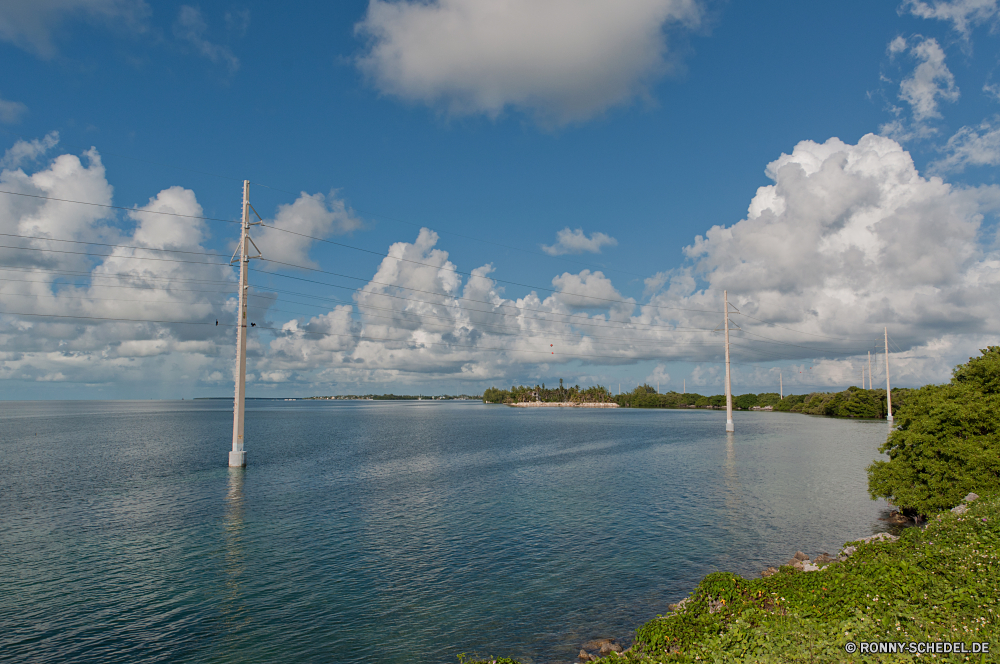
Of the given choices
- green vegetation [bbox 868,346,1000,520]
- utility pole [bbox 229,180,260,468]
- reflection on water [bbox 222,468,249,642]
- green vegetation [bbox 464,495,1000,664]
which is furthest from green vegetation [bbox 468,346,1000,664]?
utility pole [bbox 229,180,260,468]

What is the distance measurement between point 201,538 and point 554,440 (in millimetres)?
74774

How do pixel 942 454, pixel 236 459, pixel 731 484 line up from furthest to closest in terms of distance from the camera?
pixel 236 459 → pixel 731 484 → pixel 942 454

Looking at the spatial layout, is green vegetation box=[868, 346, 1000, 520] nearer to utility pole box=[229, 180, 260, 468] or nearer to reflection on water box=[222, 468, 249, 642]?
reflection on water box=[222, 468, 249, 642]

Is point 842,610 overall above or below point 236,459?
above

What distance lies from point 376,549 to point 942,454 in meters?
35.0

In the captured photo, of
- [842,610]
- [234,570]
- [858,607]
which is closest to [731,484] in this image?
[858,607]

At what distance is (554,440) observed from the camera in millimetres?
98688

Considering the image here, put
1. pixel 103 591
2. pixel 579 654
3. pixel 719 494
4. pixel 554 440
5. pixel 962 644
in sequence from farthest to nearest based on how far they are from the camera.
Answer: pixel 554 440 → pixel 719 494 → pixel 103 591 → pixel 579 654 → pixel 962 644

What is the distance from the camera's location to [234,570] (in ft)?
81.1

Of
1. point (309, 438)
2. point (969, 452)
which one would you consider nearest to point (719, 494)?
point (969, 452)

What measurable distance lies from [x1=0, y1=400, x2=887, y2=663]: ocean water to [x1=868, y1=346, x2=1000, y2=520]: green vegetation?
122 inches

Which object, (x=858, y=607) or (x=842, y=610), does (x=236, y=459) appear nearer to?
(x=842, y=610)

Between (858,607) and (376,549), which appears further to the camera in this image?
(376,549)

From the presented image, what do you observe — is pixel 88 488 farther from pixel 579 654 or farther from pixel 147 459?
pixel 579 654
